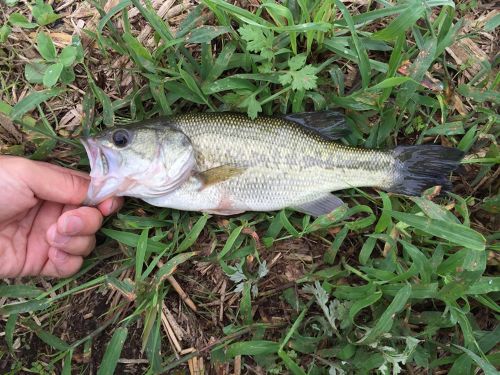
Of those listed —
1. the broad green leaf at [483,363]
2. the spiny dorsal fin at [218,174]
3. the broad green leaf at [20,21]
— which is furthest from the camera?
the broad green leaf at [20,21]

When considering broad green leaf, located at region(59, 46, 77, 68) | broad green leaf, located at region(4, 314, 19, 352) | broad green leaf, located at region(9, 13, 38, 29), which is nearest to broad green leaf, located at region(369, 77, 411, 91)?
broad green leaf, located at region(59, 46, 77, 68)

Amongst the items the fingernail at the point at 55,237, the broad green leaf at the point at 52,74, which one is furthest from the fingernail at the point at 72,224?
the broad green leaf at the point at 52,74

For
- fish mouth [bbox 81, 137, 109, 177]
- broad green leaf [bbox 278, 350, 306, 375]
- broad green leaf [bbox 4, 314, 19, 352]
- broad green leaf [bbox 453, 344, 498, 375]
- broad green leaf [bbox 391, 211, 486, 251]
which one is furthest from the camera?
broad green leaf [bbox 4, 314, 19, 352]

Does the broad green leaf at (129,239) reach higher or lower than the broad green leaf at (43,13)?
lower

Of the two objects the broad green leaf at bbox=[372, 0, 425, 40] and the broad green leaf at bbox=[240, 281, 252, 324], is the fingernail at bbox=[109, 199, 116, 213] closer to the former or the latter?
the broad green leaf at bbox=[240, 281, 252, 324]

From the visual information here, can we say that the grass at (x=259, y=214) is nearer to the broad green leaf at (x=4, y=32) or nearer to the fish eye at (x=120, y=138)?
the broad green leaf at (x=4, y=32)

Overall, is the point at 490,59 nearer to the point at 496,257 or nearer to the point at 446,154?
the point at 446,154
